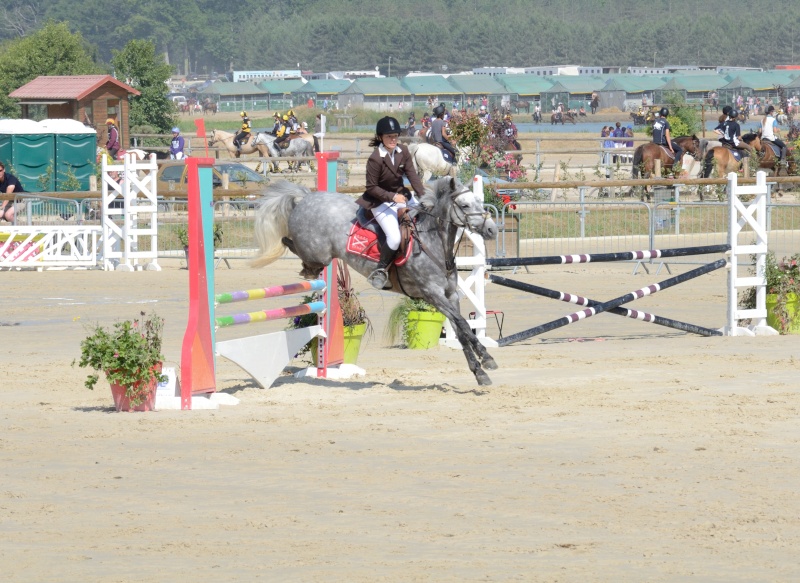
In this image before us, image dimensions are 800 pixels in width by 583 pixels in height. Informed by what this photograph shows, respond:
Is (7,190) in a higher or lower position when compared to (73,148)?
lower

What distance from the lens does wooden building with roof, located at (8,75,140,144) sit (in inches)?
1683

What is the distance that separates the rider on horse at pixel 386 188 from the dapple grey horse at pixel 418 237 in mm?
187

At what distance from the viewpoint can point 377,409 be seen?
995cm

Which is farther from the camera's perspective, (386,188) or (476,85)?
(476,85)

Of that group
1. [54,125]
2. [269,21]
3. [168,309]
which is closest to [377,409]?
[168,309]

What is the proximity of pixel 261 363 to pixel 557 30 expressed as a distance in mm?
147667

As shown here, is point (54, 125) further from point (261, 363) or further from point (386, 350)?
point (261, 363)

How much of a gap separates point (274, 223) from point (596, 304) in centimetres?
394

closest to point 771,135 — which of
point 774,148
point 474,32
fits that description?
point 774,148

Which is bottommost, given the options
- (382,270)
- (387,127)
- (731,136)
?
(382,270)

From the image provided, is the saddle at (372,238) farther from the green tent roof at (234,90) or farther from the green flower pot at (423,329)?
the green tent roof at (234,90)

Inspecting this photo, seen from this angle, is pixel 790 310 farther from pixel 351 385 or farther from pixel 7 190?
pixel 7 190

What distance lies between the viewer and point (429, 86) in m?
103

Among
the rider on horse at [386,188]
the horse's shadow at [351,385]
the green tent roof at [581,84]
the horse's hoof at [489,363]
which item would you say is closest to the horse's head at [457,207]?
the rider on horse at [386,188]
